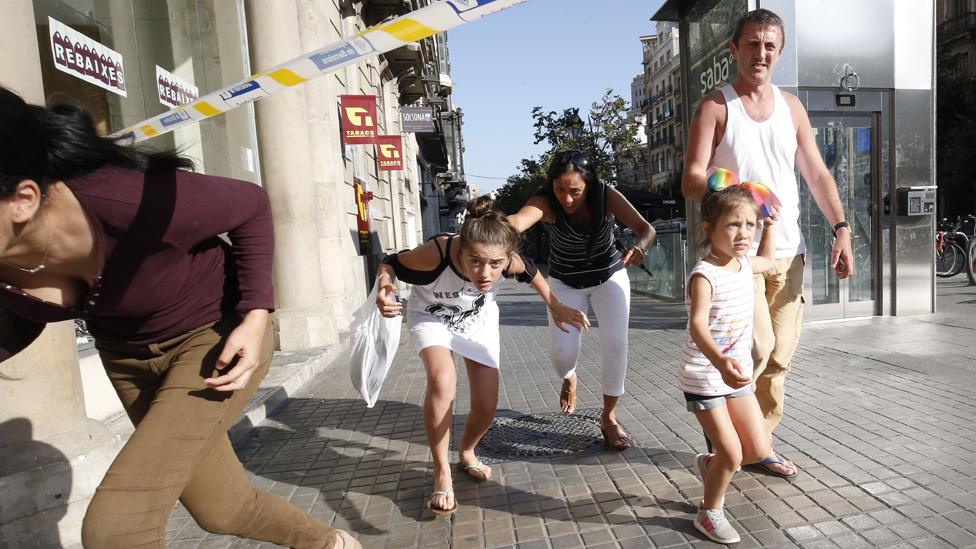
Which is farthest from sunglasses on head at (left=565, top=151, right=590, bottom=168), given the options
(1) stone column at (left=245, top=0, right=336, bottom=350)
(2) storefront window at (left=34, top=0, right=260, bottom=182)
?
(1) stone column at (left=245, top=0, right=336, bottom=350)

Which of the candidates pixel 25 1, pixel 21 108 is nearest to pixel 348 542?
pixel 21 108

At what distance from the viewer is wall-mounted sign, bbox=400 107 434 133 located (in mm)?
17641

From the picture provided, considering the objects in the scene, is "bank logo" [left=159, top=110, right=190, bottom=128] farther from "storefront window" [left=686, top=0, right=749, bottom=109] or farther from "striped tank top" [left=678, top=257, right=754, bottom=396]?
"storefront window" [left=686, top=0, right=749, bottom=109]

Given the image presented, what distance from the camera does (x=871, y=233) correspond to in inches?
297

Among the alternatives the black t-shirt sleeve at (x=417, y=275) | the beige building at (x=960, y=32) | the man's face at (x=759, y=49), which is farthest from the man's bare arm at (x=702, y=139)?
the beige building at (x=960, y=32)

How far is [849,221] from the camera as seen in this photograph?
7465 millimetres

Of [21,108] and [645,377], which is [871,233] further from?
[21,108]

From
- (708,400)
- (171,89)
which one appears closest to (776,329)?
(708,400)

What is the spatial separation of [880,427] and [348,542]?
316 cm

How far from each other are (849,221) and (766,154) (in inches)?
220

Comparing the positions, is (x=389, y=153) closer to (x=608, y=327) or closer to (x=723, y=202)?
(x=608, y=327)

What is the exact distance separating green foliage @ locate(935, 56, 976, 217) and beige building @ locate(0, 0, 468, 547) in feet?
94.8

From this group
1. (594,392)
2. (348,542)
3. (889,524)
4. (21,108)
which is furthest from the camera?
(594,392)

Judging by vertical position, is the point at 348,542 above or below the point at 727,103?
below
